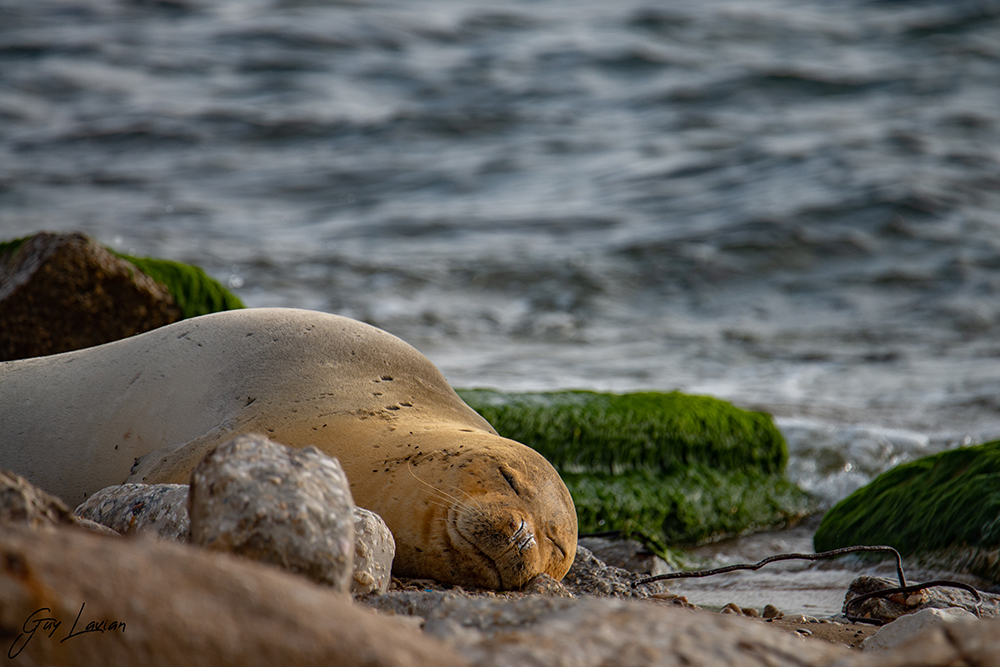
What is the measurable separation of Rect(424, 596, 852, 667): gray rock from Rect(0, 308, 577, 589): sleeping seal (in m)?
0.77

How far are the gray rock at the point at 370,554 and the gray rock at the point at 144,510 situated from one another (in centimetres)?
39

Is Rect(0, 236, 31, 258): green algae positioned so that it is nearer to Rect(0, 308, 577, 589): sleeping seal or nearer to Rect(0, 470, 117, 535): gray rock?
Rect(0, 308, 577, 589): sleeping seal

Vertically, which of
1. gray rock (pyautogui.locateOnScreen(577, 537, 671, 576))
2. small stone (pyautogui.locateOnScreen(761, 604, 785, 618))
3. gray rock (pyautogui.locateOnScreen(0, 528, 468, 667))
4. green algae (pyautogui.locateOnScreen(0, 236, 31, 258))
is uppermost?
gray rock (pyautogui.locateOnScreen(0, 528, 468, 667))

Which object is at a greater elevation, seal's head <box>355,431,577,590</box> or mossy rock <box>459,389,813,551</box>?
seal's head <box>355,431,577,590</box>

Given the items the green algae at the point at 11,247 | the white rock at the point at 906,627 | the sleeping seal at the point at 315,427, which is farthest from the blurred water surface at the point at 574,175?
the sleeping seal at the point at 315,427

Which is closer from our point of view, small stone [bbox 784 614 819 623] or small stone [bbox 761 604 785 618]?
small stone [bbox 784 614 819 623]

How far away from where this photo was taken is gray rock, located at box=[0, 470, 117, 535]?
147 centimetres

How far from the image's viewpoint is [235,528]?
5.09 feet

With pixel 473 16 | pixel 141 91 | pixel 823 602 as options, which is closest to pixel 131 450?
pixel 823 602

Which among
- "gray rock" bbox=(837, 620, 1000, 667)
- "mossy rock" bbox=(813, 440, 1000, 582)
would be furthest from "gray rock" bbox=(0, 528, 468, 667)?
"mossy rock" bbox=(813, 440, 1000, 582)

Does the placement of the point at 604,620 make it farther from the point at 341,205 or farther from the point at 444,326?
the point at 341,205

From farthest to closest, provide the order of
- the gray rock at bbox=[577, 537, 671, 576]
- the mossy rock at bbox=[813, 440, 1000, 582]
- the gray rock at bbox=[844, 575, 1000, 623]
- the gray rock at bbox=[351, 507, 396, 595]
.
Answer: the mossy rock at bbox=[813, 440, 1000, 582] < the gray rock at bbox=[577, 537, 671, 576] < the gray rock at bbox=[844, 575, 1000, 623] < the gray rock at bbox=[351, 507, 396, 595]

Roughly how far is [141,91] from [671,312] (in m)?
11.5

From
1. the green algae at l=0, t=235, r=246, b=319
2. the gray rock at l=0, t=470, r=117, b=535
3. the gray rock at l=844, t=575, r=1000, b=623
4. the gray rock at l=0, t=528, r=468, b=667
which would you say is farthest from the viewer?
the green algae at l=0, t=235, r=246, b=319
